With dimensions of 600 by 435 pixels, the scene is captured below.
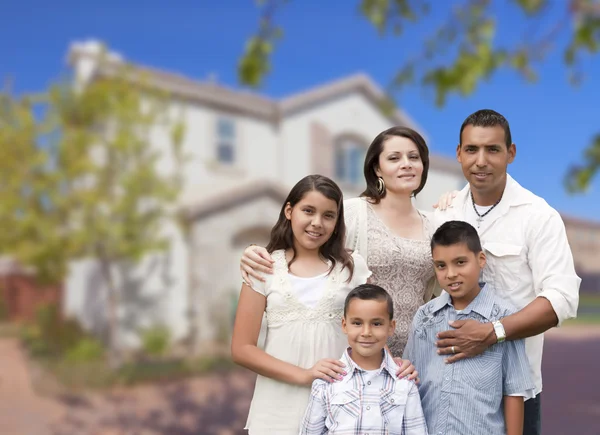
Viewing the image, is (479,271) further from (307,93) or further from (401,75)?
(307,93)

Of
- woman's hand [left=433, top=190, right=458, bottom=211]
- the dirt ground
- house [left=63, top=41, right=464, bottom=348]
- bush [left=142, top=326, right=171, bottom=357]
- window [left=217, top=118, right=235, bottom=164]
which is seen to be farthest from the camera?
window [left=217, top=118, right=235, bottom=164]

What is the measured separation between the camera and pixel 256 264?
2.36m

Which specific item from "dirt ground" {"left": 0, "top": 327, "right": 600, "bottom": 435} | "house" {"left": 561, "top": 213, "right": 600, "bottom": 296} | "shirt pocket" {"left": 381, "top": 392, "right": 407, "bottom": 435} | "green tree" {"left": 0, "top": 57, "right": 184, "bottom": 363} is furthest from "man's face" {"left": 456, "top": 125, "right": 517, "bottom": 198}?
"house" {"left": 561, "top": 213, "right": 600, "bottom": 296}

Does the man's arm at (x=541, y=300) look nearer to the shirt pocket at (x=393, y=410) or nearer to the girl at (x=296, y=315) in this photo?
the shirt pocket at (x=393, y=410)

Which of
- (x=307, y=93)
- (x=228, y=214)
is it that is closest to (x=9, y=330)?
(x=228, y=214)

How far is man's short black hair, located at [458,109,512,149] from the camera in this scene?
2.38 m

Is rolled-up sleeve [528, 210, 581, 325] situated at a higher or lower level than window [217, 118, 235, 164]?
lower

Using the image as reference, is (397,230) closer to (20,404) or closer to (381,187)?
(381,187)

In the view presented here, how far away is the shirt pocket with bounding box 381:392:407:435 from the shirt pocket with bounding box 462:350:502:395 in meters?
0.22

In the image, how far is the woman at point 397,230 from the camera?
2.57 meters

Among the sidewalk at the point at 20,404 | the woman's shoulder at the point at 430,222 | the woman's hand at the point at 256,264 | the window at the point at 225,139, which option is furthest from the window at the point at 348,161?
the woman's hand at the point at 256,264

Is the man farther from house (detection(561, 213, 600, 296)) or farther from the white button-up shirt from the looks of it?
house (detection(561, 213, 600, 296))

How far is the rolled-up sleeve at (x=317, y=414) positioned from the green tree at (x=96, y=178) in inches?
380

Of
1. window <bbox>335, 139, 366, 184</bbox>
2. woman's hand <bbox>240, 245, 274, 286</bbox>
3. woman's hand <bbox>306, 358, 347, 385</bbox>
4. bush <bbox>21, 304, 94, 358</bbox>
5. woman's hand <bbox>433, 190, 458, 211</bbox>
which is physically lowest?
woman's hand <bbox>306, 358, 347, 385</bbox>
